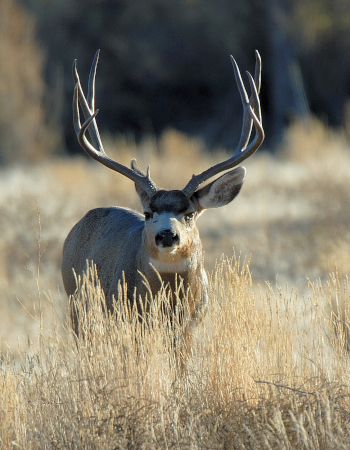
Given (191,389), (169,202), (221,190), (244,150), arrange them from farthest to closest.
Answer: (221,190), (244,150), (169,202), (191,389)

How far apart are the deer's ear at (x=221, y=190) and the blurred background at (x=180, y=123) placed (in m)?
1.47

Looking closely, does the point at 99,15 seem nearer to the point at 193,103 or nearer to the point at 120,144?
the point at 193,103

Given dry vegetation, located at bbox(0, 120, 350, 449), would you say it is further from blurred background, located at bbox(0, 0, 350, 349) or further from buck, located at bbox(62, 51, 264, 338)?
blurred background, located at bbox(0, 0, 350, 349)

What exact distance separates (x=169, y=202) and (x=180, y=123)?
2837cm

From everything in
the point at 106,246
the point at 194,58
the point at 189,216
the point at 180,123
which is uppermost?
the point at 194,58

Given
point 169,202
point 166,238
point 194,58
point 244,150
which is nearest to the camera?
point 166,238

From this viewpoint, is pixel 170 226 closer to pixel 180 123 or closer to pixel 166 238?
pixel 166 238

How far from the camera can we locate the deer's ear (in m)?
5.27

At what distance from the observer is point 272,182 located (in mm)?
17047

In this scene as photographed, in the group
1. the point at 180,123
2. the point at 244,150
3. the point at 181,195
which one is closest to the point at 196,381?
the point at 181,195

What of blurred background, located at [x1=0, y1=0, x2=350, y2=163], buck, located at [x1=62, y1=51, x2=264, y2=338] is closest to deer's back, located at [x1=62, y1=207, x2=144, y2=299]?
buck, located at [x1=62, y1=51, x2=264, y2=338]

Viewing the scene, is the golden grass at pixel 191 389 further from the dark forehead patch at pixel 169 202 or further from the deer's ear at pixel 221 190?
the deer's ear at pixel 221 190

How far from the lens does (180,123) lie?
3300 cm

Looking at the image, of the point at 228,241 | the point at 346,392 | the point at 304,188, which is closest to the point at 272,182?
the point at 304,188
